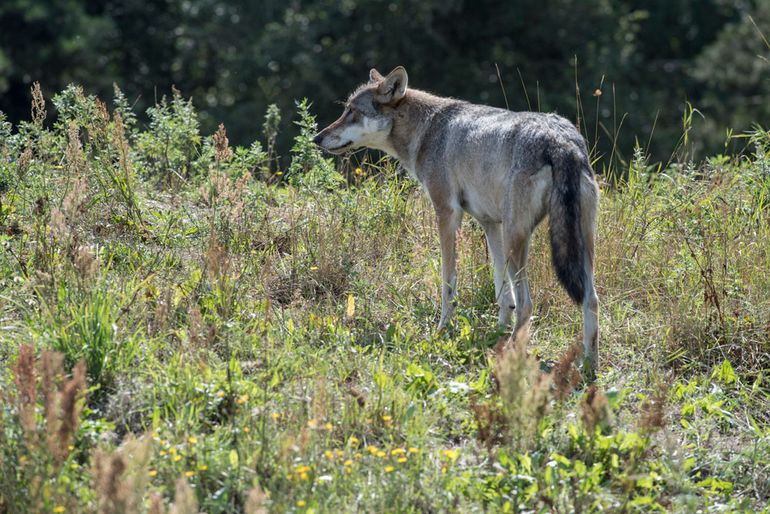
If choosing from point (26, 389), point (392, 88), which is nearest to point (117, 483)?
point (26, 389)

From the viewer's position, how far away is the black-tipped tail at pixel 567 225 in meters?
5.73

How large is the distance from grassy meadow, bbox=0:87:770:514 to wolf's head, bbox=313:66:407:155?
186mm

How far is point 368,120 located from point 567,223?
2.26 meters

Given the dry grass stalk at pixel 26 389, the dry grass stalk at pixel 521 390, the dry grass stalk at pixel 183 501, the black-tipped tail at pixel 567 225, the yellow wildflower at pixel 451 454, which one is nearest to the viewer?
the dry grass stalk at pixel 183 501

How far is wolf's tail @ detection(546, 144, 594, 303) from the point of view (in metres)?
5.74

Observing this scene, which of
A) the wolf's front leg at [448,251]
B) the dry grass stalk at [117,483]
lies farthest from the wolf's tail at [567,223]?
the dry grass stalk at [117,483]

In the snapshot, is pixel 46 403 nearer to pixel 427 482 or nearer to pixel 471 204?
pixel 427 482

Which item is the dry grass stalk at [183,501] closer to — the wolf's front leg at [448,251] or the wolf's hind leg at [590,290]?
the wolf's hind leg at [590,290]

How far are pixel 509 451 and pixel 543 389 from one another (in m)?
0.65

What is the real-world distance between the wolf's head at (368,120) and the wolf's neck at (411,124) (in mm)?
51

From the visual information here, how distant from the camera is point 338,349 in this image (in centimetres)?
591

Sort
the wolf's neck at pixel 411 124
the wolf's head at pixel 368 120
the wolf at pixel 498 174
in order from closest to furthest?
the wolf at pixel 498 174 → the wolf's neck at pixel 411 124 → the wolf's head at pixel 368 120

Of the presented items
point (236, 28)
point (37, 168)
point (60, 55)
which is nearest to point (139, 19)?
point (60, 55)

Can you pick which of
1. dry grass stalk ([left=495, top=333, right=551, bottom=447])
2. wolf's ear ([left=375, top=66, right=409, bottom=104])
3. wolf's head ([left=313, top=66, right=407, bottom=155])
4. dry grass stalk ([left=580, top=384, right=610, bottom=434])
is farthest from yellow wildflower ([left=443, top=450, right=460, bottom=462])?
wolf's ear ([left=375, top=66, right=409, bottom=104])
